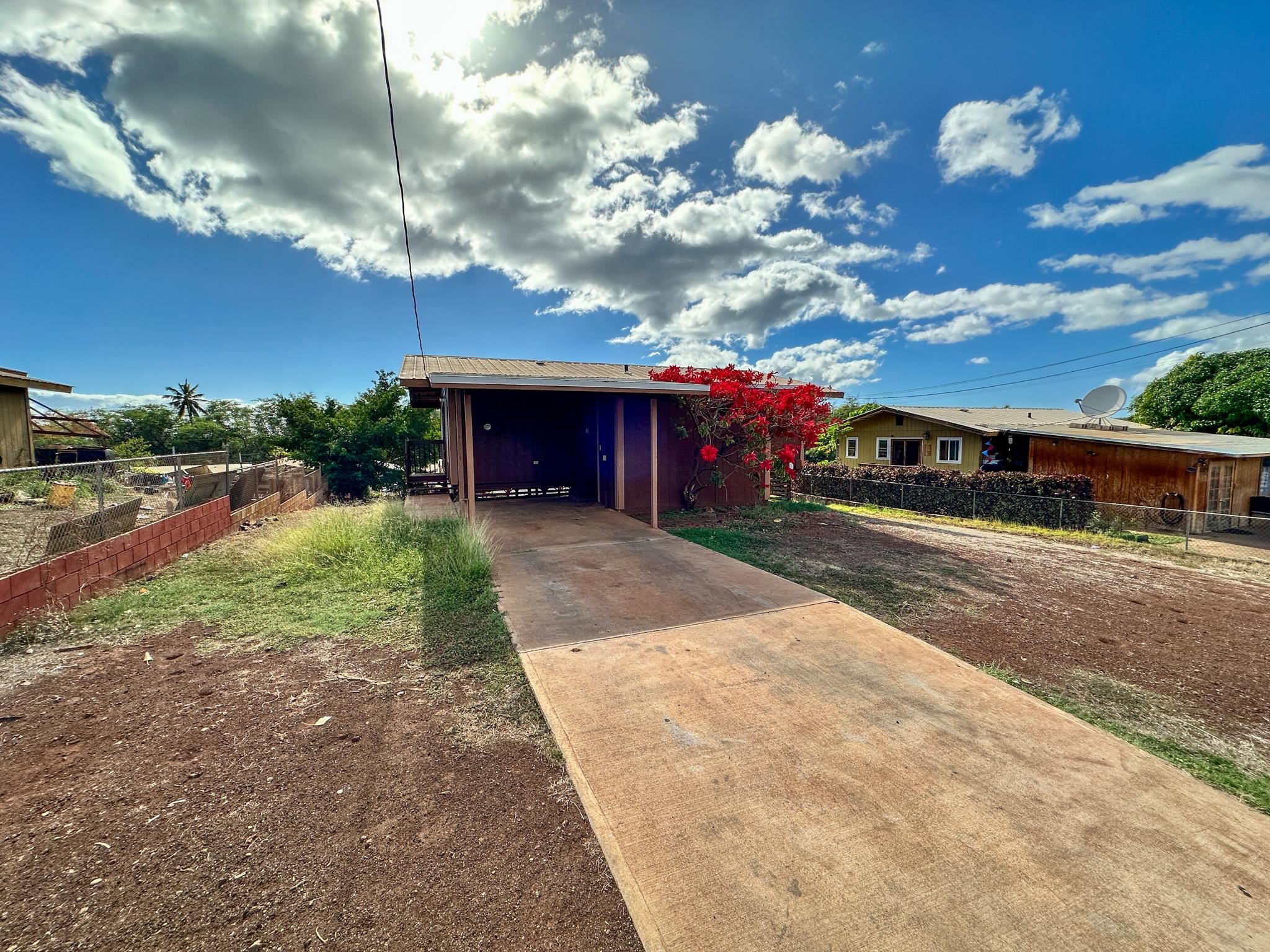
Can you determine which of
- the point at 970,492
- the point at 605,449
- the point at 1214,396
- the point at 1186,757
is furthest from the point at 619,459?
the point at 1214,396

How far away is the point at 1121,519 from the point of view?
10562 millimetres

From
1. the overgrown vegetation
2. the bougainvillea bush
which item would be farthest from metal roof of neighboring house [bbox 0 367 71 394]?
the bougainvillea bush

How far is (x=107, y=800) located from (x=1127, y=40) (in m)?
15.8

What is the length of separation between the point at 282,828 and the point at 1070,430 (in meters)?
19.5

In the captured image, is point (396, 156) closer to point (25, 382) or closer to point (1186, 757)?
point (1186, 757)

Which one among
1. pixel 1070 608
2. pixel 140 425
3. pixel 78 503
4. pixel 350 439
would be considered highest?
pixel 140 425

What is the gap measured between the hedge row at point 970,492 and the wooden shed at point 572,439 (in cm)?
559

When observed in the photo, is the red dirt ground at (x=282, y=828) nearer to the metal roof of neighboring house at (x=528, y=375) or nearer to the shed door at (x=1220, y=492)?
the metal roof of neighboring house at (x=528, y=375)

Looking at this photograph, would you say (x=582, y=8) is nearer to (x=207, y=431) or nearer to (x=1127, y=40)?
(x=1127, y=40)

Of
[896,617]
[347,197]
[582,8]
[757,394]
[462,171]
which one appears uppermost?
[582,8]

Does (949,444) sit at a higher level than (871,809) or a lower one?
higher

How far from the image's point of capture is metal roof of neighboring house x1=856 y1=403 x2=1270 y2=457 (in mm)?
11547

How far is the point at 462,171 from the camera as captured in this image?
954 cm

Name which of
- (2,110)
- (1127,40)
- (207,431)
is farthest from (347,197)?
(207,431)
